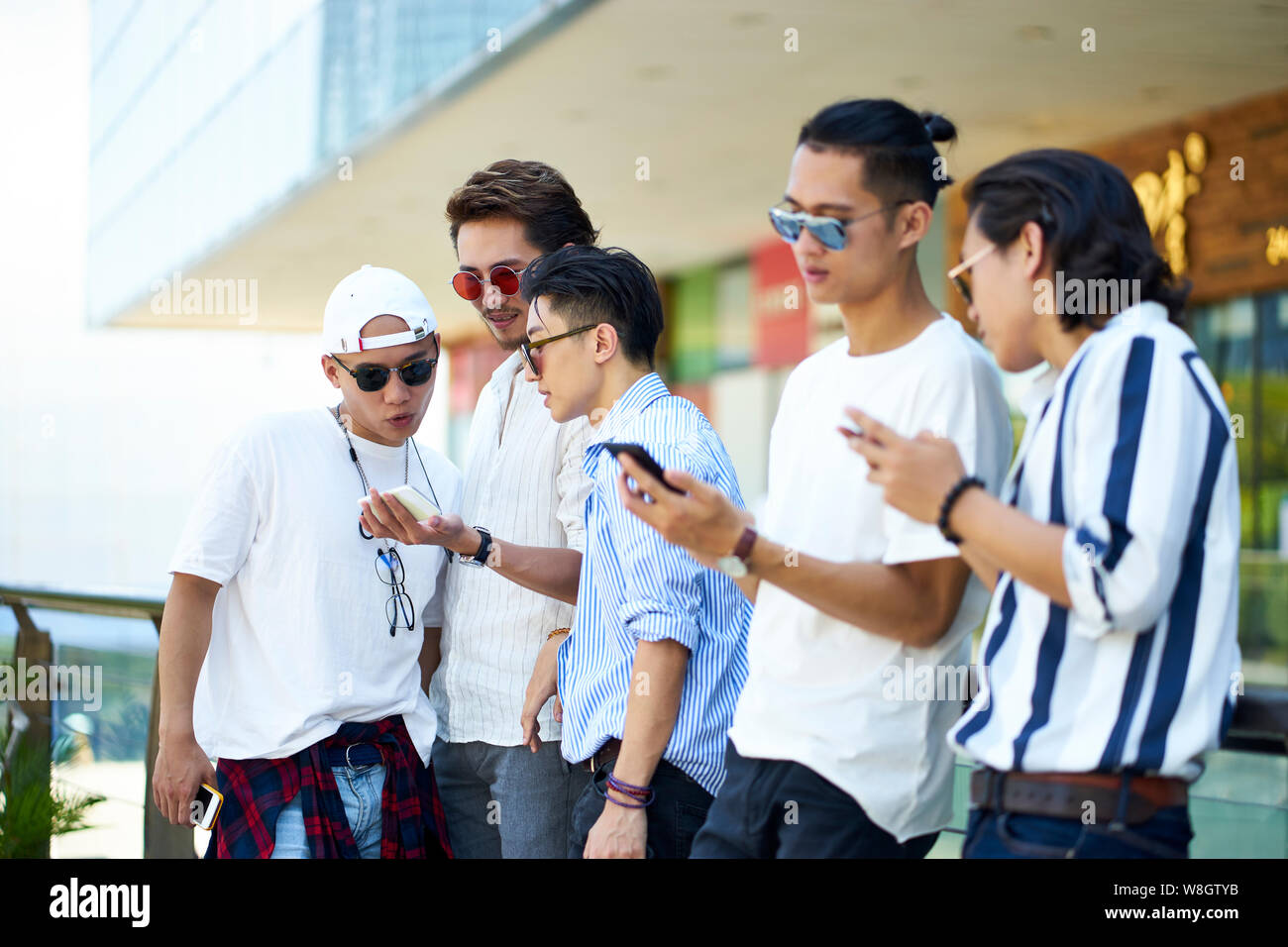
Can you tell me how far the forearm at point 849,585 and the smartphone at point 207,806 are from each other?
1374 millimetres

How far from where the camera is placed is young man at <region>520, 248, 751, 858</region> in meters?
2.22

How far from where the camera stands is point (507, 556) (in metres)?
2.53

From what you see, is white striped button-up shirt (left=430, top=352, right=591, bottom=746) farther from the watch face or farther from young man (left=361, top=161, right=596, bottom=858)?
the watch face

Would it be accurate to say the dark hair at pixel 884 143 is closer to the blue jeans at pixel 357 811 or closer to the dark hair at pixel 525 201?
the dark hair at pixel 525 201

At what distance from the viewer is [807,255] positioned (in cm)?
193

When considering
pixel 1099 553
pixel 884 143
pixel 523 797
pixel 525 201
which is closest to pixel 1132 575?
pixel 1099 553

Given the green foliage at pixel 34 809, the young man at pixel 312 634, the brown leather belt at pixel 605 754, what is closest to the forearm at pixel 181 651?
the young man at pixel 312 634

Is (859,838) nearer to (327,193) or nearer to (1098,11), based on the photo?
(1098,11)

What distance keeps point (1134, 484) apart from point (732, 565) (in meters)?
0.56

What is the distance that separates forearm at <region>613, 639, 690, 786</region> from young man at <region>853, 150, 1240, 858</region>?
2.11 ft

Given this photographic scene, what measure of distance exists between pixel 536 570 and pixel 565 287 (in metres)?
0.56

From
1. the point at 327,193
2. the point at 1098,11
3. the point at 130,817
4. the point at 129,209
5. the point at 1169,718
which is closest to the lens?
the point at 1169,718

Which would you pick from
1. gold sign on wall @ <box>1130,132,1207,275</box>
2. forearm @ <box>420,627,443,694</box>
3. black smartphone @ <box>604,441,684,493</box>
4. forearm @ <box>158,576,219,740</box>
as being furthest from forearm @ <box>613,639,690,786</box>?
gold sign on wall @ <box>1130,132,1207,275</box>
